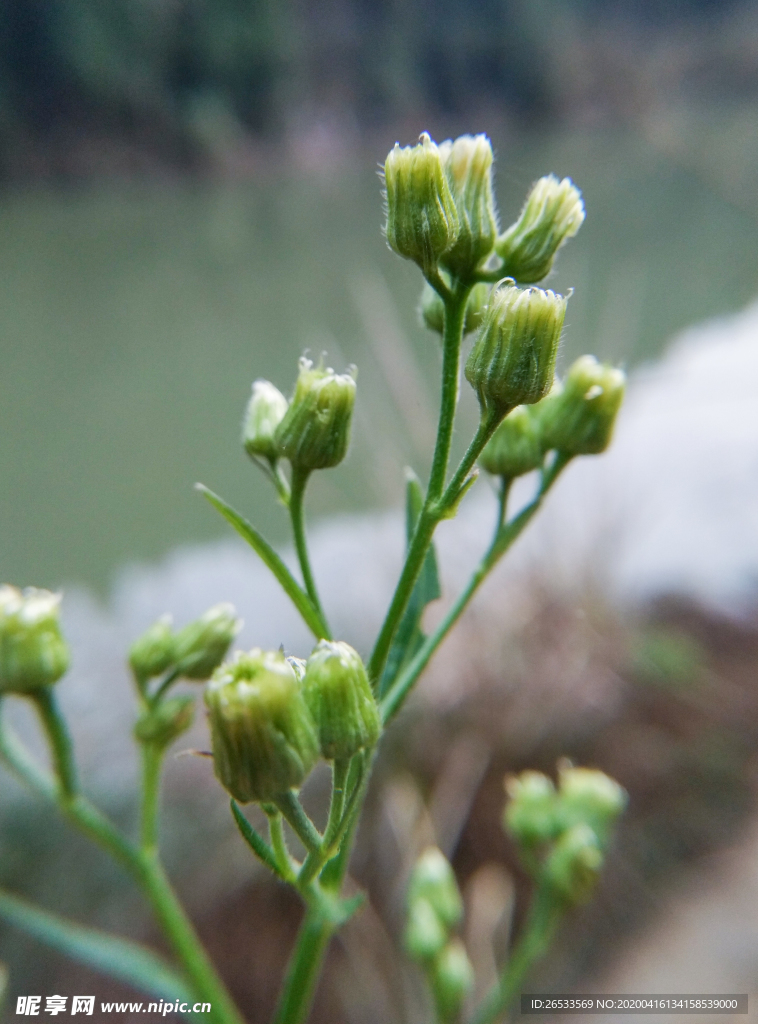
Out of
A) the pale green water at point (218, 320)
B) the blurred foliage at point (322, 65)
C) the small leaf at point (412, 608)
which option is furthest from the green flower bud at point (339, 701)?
the blurred foliage at point (322, 65)

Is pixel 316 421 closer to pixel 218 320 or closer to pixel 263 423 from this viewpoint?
pixel 263 423

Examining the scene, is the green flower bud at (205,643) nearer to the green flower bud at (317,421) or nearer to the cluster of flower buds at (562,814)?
the green flower bud at (317,421)

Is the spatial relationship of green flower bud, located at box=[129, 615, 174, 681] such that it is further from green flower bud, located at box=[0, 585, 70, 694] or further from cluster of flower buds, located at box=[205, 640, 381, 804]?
cluster of flower buds, located at box=[205, 640, 381, 804]

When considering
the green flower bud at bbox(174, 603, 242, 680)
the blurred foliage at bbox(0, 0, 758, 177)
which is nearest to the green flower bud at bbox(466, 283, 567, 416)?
the green flower bud at bbox(174, 603, 242, 680)

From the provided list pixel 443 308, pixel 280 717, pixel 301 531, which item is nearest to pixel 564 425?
pixel 443 308

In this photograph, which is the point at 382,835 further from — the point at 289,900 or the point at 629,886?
the point at 629,886

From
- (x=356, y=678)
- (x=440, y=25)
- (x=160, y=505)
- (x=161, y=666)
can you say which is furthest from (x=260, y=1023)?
(x=440, y=25)

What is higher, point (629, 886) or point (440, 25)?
point (440, 25)
